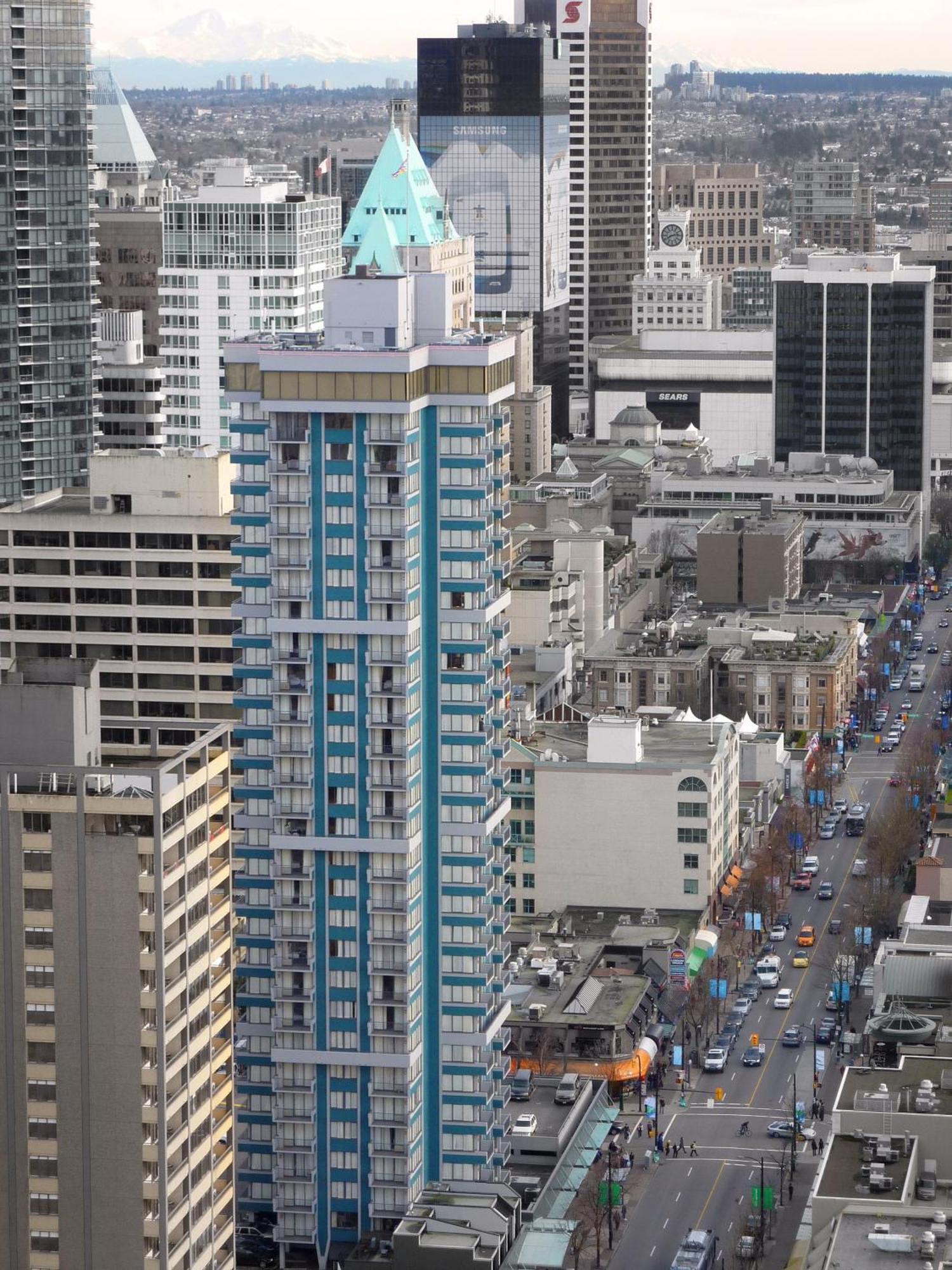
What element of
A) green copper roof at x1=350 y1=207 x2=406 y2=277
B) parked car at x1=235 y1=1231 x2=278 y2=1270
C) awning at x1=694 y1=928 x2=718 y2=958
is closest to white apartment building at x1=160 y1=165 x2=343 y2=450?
green copper roof at x1=350 y1=207 x2=406 y2=277

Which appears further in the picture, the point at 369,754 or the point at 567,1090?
the point at 567,1090

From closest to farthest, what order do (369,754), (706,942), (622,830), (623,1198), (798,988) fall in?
(369,754) < (623,1198) < (798,988) < (706,942) < (622,830)

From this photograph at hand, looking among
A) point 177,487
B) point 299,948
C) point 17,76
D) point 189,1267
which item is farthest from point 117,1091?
point 17,76

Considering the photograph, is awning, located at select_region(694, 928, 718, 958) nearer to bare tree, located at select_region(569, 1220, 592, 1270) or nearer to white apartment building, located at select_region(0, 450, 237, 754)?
white apartment building, located at select_region(0, 450, 237, 754)

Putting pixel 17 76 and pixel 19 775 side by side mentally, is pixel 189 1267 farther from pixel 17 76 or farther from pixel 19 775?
pixel 17 76

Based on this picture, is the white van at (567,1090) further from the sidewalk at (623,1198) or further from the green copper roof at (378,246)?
the green copper roof at (378,246)

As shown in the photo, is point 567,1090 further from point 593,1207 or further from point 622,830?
point 622,830

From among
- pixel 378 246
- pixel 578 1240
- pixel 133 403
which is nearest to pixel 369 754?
pixel 578 1240
